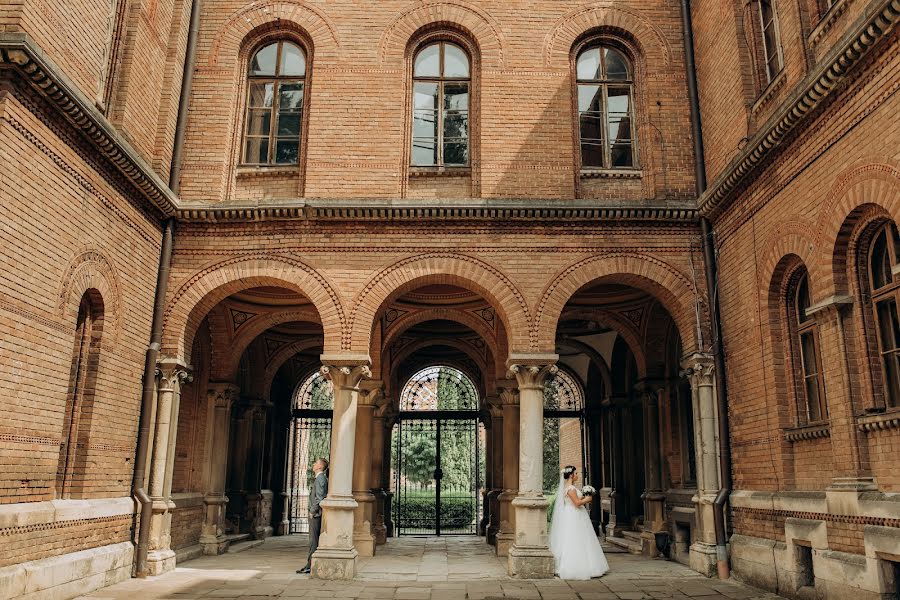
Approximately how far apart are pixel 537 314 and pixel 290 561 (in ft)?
18.4

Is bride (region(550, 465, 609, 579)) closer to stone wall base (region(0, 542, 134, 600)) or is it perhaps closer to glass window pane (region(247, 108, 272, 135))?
stone wall base (region(0, 542, 134, 600))

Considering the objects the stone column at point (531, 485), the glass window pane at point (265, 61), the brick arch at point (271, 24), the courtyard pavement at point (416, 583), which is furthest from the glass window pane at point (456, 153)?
the courtyard pavement at point (416, 583)

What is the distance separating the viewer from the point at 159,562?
387 inches

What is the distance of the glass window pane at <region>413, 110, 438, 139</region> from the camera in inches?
467

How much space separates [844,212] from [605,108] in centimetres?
520

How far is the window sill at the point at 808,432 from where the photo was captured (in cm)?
809

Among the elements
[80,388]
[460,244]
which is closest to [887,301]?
[460,244]

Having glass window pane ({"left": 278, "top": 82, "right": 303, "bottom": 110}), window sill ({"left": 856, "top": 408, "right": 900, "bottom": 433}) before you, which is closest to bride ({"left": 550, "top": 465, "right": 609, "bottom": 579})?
window sill ({"left": 856, "top": 408, "right": 900, "bottom": 433})

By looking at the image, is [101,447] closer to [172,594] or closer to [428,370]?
[172,594]

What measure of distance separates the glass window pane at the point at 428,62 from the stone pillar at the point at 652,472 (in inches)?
265

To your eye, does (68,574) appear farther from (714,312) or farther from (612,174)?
(612,174)

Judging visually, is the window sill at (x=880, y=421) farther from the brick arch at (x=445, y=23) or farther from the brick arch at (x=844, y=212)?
the brick arch at (x=445, y=23)

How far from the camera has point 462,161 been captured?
11734 millimetres

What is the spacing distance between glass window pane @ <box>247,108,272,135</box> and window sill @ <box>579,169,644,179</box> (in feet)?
16.8
